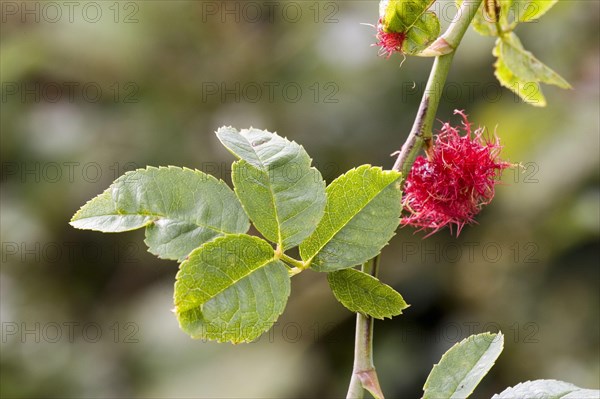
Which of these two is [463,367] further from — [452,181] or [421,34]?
[421,34]

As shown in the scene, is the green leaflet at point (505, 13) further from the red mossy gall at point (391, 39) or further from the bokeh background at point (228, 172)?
the bokeh background at point (228, 172)

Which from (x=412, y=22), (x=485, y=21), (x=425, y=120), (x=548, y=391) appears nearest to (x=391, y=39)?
(x=412, y=22)

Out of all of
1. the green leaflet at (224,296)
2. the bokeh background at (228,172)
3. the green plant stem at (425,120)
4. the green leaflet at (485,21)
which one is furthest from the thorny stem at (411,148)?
the bokeh background at (228,172)

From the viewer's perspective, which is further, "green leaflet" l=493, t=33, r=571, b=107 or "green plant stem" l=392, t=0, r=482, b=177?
"green leaflet" l=493, t=33, r=571, b=107

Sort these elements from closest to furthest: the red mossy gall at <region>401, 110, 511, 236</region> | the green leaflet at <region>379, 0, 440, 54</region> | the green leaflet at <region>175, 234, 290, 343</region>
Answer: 1. the green leaflet at <region>175, 234, 290, 343</region>
2. the green leaflet at <region>379, 0, 440, 54</region>
3. the red mossy gall at <region>401, 110, 511, 236</region>

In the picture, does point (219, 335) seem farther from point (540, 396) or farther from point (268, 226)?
point (540, 396)

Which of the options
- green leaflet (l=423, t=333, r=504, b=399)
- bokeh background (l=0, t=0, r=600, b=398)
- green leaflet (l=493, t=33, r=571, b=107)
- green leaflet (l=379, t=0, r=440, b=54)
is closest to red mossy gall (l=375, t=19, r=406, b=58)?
green leaflet (l=379, t=0, r=440, b=54)

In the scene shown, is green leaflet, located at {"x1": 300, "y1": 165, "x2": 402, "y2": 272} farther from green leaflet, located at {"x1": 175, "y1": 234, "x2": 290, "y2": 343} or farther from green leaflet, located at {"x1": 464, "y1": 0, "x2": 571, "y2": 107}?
green leaflet, located at {"x1": 464, "y1": 0, "x2": 571, "y2": 107}
